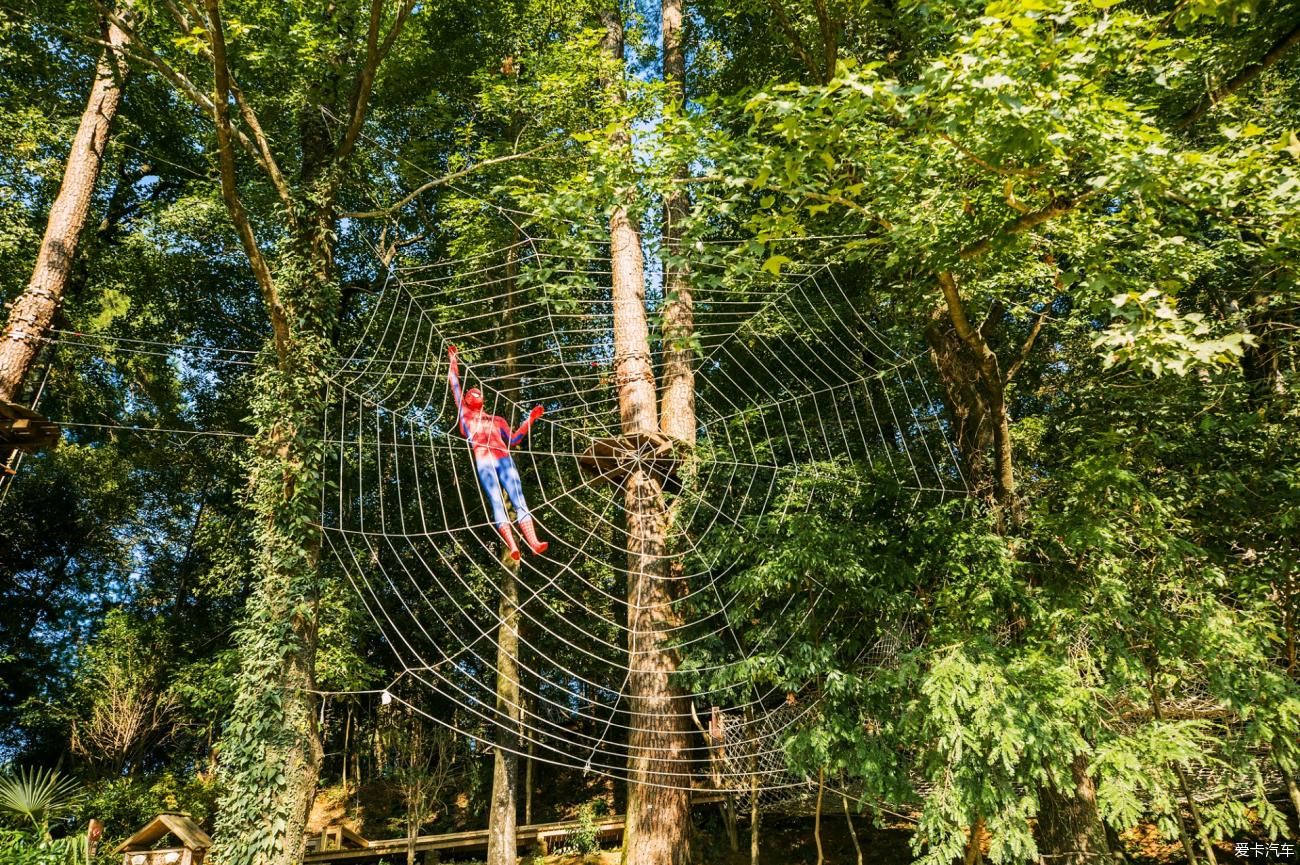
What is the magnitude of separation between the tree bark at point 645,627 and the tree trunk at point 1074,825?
2.37 m

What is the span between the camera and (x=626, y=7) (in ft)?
31.2

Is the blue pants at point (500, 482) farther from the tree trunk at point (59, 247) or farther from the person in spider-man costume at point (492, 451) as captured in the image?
the tree trunk at point (59, 247)

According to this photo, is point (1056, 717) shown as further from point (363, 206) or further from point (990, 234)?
point (363, 206)

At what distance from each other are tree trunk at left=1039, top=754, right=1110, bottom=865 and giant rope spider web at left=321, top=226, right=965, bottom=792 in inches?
52.1

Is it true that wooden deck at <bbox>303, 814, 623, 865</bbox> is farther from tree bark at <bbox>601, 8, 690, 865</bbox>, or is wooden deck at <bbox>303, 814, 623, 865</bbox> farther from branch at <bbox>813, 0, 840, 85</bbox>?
branch at <bbox>813, 0, 840, 85</bbox>

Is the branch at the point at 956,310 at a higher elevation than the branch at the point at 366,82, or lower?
lower

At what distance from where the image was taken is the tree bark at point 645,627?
4.41m

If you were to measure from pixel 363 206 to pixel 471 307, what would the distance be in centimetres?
229

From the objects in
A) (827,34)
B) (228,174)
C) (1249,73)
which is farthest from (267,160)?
(1249,73)

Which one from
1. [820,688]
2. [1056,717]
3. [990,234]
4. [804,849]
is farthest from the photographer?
[804,849]

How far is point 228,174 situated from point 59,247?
358 centimetres

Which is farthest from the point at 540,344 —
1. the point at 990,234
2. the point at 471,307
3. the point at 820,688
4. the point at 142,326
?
the point at 990,234

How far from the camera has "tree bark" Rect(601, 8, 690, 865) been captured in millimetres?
4414

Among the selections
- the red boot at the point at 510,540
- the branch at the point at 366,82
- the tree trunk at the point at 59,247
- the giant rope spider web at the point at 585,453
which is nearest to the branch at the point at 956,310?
the giant rope spider web at the point at 585,453
